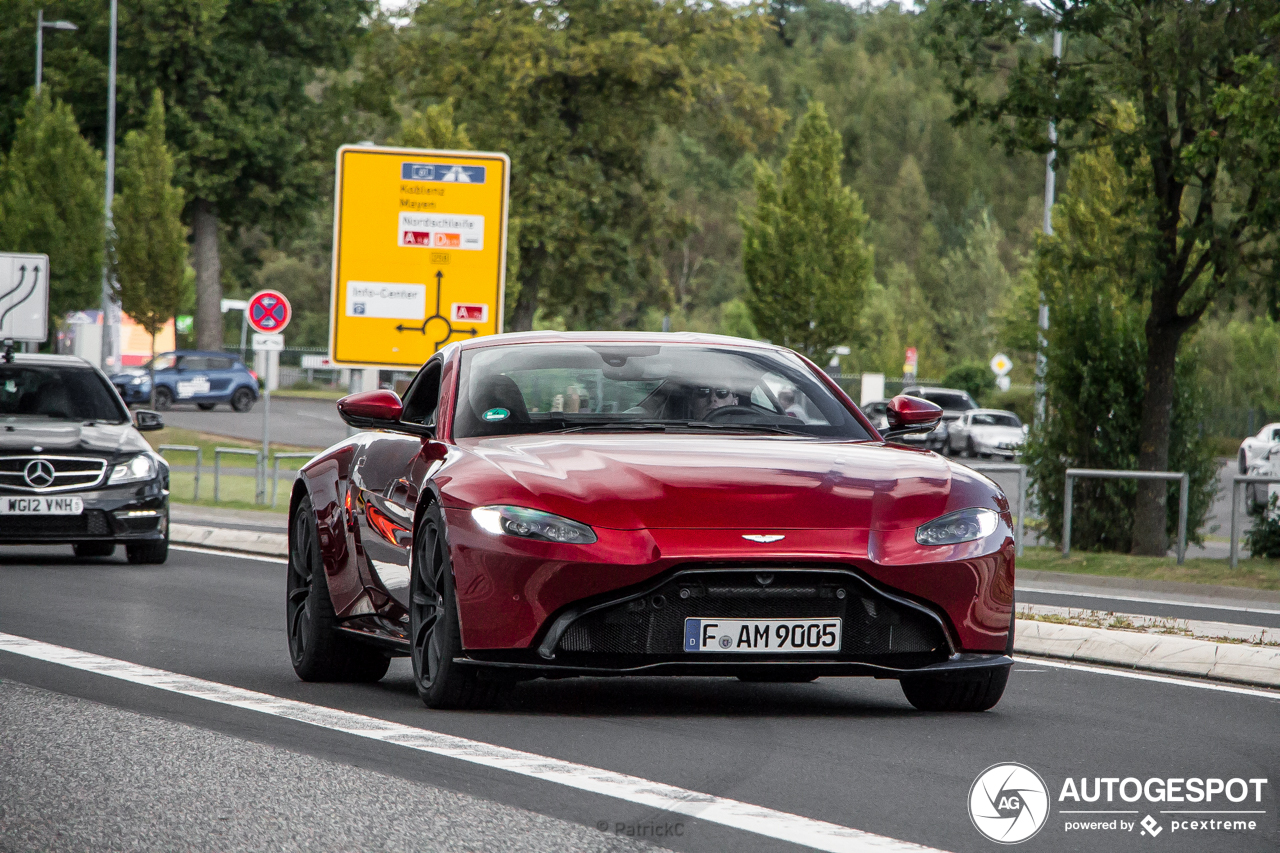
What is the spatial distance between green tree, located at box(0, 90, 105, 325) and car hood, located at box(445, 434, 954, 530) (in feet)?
147

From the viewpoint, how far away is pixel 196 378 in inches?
2502

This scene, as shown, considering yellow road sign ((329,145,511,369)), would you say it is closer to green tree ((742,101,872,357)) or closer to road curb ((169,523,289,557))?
road curb ((169,523,289,557))

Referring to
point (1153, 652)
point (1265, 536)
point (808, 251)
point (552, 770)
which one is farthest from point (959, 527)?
point (808, 251)

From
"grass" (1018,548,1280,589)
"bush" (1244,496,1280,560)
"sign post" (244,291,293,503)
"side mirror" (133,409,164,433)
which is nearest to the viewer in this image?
"side mirror" (133,409,164,433)

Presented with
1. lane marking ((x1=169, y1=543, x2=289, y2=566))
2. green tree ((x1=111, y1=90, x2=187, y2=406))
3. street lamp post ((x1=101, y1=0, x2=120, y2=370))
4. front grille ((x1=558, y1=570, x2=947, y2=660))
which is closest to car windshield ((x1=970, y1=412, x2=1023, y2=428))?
green tree ((x1=111, y1=90, x2=187, y2=406))

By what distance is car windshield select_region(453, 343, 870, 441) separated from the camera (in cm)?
772

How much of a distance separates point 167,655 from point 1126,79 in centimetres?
1308

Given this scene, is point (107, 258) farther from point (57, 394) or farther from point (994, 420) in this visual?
point (57, 394)

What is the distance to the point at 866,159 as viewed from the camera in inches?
4882

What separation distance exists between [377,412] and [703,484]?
178cm

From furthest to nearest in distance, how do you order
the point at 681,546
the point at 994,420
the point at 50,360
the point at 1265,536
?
the point at 994,420, the point at 1265,536, the point at 50,360, the point at 681,546

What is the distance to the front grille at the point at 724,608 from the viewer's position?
21.9 feet

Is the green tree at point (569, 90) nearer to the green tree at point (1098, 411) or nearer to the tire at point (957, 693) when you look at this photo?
the green tree at point (1098, 411)

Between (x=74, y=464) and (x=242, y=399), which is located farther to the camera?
(x=242, y=399)
